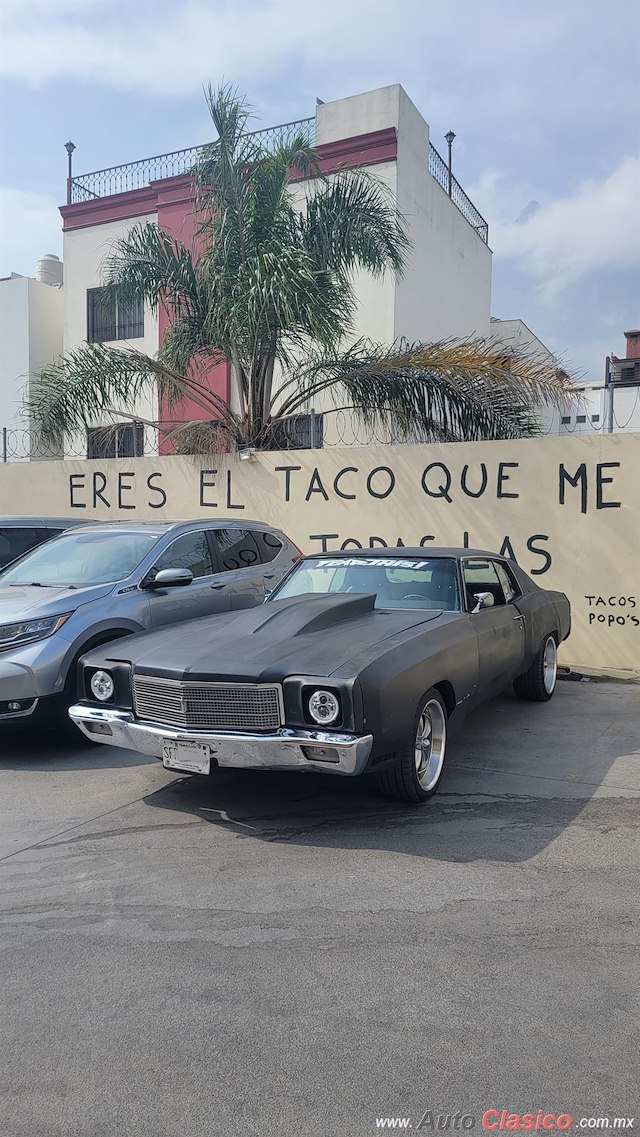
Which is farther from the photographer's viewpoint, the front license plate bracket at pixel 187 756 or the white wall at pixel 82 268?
the white wall at pixel 82 268

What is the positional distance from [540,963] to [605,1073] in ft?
2.03

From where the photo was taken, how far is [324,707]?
4.27 m

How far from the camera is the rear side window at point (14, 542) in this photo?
9005mm

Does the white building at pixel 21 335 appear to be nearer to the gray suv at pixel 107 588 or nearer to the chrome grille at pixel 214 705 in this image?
the gray suv at pixel 107 588

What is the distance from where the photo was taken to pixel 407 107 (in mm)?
16625

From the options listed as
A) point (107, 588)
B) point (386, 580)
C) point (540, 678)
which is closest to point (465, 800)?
point (386, 580)

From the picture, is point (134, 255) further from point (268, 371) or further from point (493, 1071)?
point (493, 1071)

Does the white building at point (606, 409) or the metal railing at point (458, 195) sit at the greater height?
the metal railing at point (458, 195)

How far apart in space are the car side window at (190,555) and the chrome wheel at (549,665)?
2986 millimetres

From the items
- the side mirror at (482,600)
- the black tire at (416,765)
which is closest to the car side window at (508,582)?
the side mirror at (482,600)

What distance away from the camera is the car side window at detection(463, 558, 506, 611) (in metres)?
5.91

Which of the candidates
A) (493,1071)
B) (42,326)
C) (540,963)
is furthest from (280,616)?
(42,326)

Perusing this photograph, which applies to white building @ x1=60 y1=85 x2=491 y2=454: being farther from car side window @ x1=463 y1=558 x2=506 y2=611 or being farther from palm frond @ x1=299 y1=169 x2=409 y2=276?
car side window @ x1=463 y1=558 x2=506 y2=611

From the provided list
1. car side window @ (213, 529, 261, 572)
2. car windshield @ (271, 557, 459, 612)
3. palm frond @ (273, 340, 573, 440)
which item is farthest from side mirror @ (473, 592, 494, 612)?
palm frond @ (273, 340, 573, 440)
